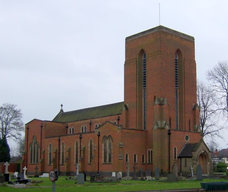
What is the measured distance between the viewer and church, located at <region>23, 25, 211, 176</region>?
52.6 m

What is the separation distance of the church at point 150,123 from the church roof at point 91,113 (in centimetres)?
63

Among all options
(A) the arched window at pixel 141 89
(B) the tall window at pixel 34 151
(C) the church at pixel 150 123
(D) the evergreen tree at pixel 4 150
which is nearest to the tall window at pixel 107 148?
(C) the church at pixel 150 123

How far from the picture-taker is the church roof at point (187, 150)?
171 ft

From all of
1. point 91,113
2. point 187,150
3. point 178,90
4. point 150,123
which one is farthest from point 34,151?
point 187,150

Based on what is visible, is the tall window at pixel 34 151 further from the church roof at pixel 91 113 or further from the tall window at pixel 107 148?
the tall window at pixel 107 148

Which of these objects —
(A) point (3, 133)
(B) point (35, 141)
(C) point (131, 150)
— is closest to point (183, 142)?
(C) point (131, 150)

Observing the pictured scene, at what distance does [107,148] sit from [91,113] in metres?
17.9

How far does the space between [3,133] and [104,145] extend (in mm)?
30572

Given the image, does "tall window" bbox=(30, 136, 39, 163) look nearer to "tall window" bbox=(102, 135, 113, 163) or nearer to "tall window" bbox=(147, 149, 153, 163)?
"tall window" bbox=(102, 135, 113, 163)

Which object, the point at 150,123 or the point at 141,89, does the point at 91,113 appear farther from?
the point at 150,123

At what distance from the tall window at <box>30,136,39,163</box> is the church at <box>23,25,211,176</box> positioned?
19.9 ft

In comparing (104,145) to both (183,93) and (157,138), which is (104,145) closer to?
(157,138)

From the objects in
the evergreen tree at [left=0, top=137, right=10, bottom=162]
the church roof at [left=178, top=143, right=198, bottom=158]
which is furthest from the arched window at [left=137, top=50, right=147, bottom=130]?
the evergreen tree at [left=0, top=137, right=10, bottom=162]

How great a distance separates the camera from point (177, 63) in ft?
192
